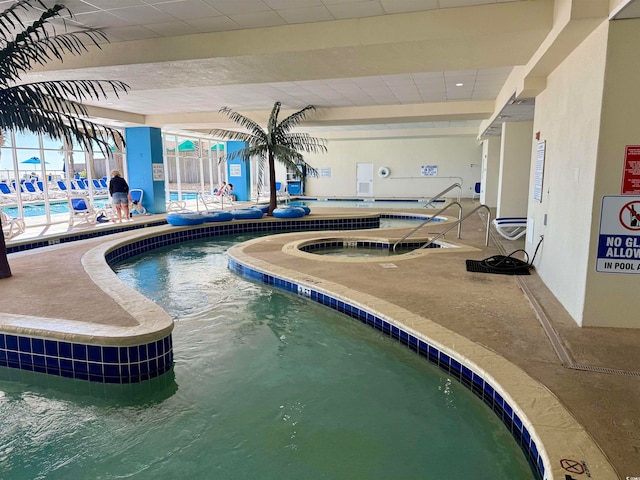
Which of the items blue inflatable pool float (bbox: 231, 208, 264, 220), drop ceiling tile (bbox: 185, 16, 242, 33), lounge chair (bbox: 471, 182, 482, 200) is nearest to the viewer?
drop ceiling tile (bbox: 185, 16, 242, 33)

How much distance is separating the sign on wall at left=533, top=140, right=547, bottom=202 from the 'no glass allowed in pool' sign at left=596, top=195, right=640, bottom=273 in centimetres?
203

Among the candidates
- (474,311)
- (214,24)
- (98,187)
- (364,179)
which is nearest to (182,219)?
(214,24)

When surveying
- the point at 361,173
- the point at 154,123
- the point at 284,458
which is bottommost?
the point at 284,458

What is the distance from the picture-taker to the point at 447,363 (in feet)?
10.4

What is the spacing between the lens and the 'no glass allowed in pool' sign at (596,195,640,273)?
341 cm

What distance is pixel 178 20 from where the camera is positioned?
4.88 m

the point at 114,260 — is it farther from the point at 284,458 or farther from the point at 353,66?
the point at 284,458

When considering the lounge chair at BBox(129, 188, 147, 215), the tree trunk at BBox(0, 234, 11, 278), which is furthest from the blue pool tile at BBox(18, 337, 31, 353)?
the lounge chair at BBox(129, 188, 147, 215)

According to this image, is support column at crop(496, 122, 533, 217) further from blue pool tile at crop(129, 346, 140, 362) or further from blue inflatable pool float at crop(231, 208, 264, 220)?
blue pool tile at crop(129, 346, 140, 362)

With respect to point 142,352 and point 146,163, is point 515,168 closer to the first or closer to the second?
point 142,352

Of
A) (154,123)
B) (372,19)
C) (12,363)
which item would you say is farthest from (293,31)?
(154,123)

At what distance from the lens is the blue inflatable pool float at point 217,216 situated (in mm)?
10170

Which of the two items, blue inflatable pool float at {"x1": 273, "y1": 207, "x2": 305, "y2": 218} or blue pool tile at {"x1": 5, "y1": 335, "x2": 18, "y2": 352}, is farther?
blue inflatable pool float at {"x1": 273, "y1": 207, "x2": 305, "y2": 218}

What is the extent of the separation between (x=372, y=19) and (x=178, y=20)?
83.9 inches
